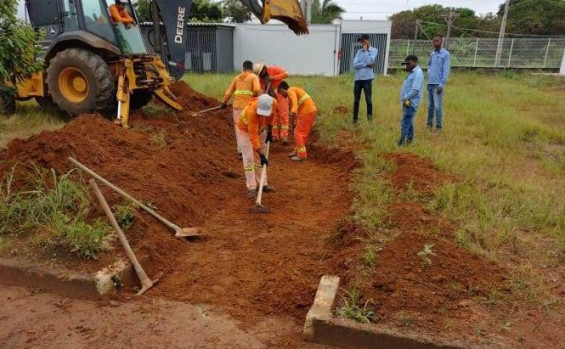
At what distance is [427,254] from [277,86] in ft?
16.5

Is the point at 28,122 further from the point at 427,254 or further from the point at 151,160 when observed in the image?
the point at 427,254

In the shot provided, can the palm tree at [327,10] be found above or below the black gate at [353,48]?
above

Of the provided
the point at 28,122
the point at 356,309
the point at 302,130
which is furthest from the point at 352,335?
the point at 28,122

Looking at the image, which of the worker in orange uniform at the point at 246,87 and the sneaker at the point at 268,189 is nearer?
the sneaker at the point at 268,189

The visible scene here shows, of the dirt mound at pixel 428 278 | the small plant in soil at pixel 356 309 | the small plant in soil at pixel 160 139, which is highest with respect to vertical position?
the small plant in soil at pixel 160 139

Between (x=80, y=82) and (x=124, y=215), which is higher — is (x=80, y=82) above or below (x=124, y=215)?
above

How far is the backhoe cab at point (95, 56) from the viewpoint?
752 cm

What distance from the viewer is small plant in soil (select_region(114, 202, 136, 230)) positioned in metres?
4.34

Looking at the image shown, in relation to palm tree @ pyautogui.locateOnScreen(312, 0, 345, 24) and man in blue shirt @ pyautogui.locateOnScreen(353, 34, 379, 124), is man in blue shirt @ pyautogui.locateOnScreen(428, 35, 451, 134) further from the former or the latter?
palm tree @ pyautogui.locateOnScreen(312, 0, 345, 24)

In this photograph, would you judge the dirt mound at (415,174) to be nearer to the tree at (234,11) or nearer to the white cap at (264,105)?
the white cap at (264,105)

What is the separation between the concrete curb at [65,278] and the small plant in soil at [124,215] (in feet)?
1.78

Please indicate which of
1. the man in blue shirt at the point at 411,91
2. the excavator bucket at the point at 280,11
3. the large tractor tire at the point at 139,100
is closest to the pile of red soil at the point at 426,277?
the man in blue shirt at the point at 411,91

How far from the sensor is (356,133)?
8.52m

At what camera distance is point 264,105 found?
17.4 ft
